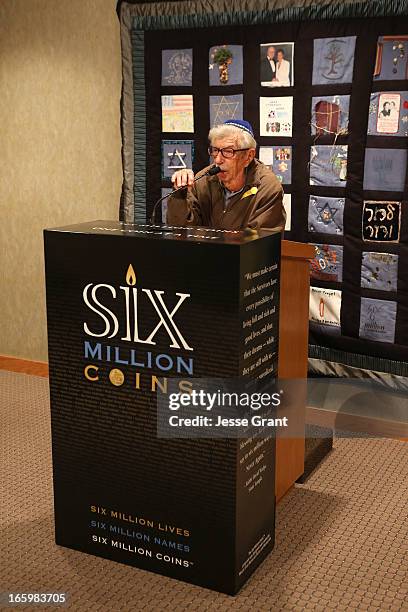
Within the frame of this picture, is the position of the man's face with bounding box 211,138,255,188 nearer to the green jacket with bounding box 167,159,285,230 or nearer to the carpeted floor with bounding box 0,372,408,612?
the green jacket with bounding box 167,159,285,230

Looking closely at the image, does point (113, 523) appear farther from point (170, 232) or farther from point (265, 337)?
point (170, 232)

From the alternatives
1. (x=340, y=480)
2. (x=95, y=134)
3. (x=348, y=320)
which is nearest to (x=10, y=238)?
(x=95, y=134)

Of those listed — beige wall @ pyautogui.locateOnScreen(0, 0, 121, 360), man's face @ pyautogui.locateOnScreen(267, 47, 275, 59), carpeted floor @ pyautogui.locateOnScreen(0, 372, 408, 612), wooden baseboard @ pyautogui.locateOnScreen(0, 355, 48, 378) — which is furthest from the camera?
wooden baseboard @ pyautogui.locateOnScreen(0, 355, 48, 378)

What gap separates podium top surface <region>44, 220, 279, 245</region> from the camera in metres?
2.18

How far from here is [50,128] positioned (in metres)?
4.46

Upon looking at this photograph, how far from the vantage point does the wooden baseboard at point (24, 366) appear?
15.3ft

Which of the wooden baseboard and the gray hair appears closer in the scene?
the gray hair

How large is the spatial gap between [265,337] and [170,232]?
0.43m

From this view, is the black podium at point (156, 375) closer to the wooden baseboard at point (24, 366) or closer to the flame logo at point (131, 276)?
the flame logo at point (131, 276)

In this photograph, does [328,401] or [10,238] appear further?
[10,238]

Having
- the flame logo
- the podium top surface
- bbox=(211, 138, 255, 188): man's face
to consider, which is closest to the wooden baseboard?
bbox=(211, 138, 255, 188): man's face

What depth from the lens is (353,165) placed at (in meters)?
3.64

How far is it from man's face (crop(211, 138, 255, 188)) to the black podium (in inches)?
37.0

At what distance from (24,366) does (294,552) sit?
2.63 meters
